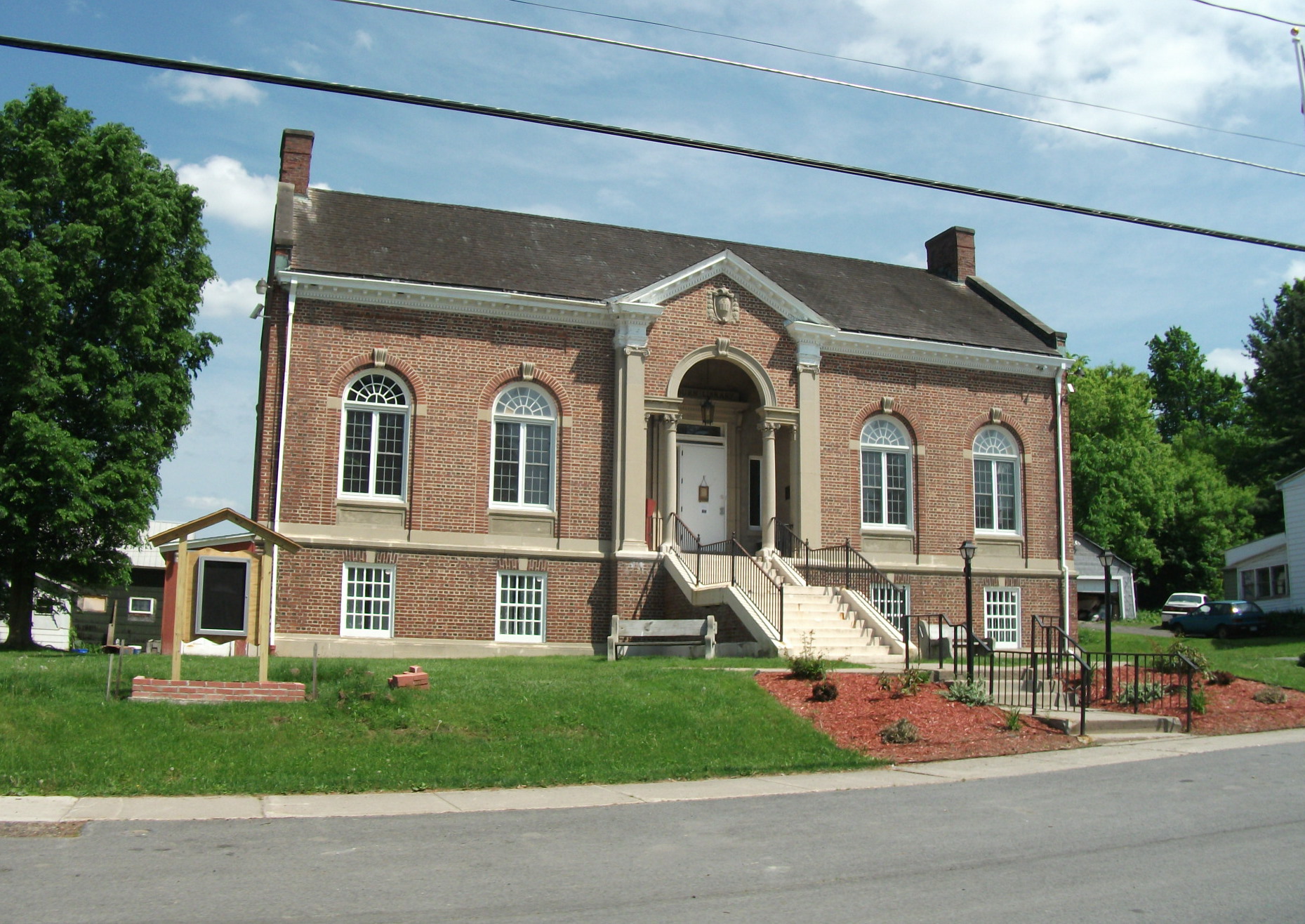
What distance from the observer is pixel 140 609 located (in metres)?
41.1

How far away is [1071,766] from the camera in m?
13.1

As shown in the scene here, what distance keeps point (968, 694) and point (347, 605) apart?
40.7 ft

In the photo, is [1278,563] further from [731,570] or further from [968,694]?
[968,694]

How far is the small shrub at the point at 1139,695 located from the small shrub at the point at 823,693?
15.9 feet

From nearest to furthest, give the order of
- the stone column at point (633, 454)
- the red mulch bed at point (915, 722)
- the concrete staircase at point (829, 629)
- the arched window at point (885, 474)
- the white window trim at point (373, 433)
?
1. the red mulch bed at point (915, 722)
2. the concrete staircase at point (829, 629)
3. the white window trim at point (373, 433)
4. the stone column at point (633, 454)
5. the arched window at point (885, 474)

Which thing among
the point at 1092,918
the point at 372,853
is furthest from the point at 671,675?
the point at 1092,918

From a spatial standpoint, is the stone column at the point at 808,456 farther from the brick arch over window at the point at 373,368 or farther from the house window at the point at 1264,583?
the house window at the point at 1264,583

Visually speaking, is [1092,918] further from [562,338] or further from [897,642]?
[562,338]

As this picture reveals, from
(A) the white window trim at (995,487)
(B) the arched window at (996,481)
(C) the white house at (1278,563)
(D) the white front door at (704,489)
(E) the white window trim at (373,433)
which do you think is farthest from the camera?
(C) the white house at (1278,563)

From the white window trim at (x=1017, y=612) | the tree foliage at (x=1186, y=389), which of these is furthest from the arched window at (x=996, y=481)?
the tree foliage at (x=1186, y=389)

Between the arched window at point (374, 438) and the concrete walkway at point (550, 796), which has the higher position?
the arched window at point (374, 438)

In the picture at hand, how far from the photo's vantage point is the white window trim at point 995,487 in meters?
28.0

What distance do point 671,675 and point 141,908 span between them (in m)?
10.6

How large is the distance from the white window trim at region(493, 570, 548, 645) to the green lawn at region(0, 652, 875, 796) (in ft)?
23.0
